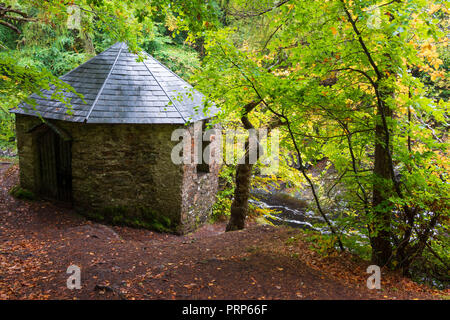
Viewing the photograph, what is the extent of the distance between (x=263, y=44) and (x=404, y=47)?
198 inches

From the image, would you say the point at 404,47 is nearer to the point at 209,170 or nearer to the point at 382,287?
the point at 382,287

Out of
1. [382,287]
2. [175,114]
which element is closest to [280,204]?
[175,114]

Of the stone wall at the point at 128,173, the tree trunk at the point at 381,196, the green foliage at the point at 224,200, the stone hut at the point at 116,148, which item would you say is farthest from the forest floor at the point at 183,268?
the green foliage at the point at 224,200

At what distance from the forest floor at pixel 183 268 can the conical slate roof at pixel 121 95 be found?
285 cm

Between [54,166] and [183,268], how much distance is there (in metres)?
6.27

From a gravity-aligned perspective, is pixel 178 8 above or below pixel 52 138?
above

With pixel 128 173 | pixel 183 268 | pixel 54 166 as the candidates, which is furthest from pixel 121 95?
pixel 183 268

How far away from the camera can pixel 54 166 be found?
8969mm

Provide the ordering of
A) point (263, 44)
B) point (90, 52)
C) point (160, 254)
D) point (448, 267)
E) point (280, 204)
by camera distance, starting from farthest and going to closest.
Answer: point (280, 204)
point (90, 52)
point (263, 44)
point (160, 254)
point (448, 267)

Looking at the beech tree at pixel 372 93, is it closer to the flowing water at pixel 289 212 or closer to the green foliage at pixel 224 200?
the green foliage at pixel 224 200

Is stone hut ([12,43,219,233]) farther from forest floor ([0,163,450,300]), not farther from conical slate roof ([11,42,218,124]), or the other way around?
forest floor ([0,163,450,300])
